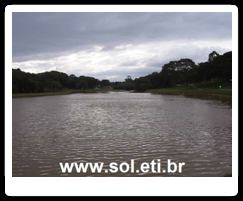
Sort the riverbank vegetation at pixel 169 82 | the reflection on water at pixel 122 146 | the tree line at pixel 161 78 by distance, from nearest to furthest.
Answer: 1. the reflection on water at pixel 122 146
2. the riverbank vegetation at pixel 169 82
3. the tree line at pixel 161 78

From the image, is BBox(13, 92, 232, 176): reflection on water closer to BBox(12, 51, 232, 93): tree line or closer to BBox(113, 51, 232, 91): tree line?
BBox(12, 51, 232, 93): tree line

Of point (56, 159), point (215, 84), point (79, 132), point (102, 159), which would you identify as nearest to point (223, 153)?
point (102, 159)

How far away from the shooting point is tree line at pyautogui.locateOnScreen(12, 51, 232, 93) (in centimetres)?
6562

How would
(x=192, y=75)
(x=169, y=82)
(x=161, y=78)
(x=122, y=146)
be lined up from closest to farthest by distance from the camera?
(x=122, y=146) < (x=192, y=75) < (x=169, y=82) < (x=161, y=78)

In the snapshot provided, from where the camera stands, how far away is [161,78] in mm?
114250

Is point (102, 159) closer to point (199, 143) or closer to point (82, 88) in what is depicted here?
point (199, 143)

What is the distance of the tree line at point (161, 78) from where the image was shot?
65.6m

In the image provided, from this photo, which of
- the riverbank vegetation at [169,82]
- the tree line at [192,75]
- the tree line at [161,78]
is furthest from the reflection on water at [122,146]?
A: the tree line at [192,75]

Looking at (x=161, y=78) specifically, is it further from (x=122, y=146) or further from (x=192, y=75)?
(x=122, y=146)

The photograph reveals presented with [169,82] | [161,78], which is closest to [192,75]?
[169,82]

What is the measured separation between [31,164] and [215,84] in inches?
2418

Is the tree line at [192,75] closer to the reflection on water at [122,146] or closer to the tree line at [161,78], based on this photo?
the tree line at [161,78]

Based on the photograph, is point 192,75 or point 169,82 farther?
point 169,82

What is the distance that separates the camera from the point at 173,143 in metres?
13.3
